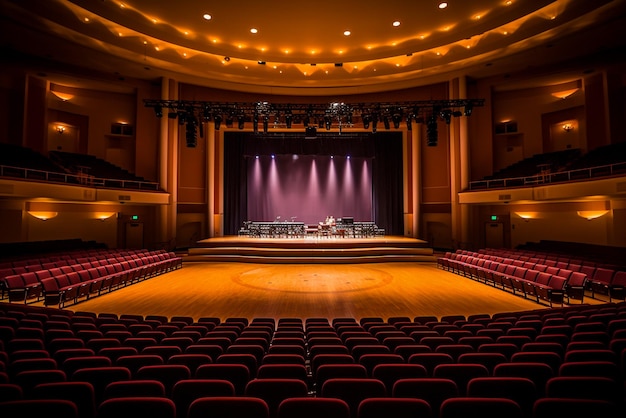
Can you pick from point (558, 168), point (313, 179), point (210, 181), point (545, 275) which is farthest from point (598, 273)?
point (210, 181)

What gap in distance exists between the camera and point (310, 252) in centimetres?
1420

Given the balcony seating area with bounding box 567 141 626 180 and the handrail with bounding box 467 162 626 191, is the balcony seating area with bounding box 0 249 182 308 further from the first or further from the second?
the balcony seating area with bounding box 567 141 626 180

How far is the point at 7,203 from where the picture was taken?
12.6 m

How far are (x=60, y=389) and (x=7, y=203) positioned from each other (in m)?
14.4

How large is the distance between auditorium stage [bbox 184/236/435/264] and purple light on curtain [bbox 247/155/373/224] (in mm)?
5235

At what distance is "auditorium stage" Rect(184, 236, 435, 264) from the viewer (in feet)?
45.9

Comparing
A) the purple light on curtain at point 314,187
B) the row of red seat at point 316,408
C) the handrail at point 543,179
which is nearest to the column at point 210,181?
the purple light on curtain at point 314,187

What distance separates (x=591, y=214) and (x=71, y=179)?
19702mm

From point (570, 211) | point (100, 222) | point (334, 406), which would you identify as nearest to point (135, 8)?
point (100, 222)

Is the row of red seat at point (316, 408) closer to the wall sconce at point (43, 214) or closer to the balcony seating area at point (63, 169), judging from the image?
the balcony seating area at point (63, 169)

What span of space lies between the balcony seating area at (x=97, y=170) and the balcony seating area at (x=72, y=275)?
12.4 feet

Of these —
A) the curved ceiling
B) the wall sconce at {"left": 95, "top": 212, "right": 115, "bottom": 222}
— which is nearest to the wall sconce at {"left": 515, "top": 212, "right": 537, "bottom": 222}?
the curved ceiling

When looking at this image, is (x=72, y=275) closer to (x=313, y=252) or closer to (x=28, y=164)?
(x=28, y=164)

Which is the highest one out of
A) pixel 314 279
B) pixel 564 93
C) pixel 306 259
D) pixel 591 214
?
pixel 564 93
